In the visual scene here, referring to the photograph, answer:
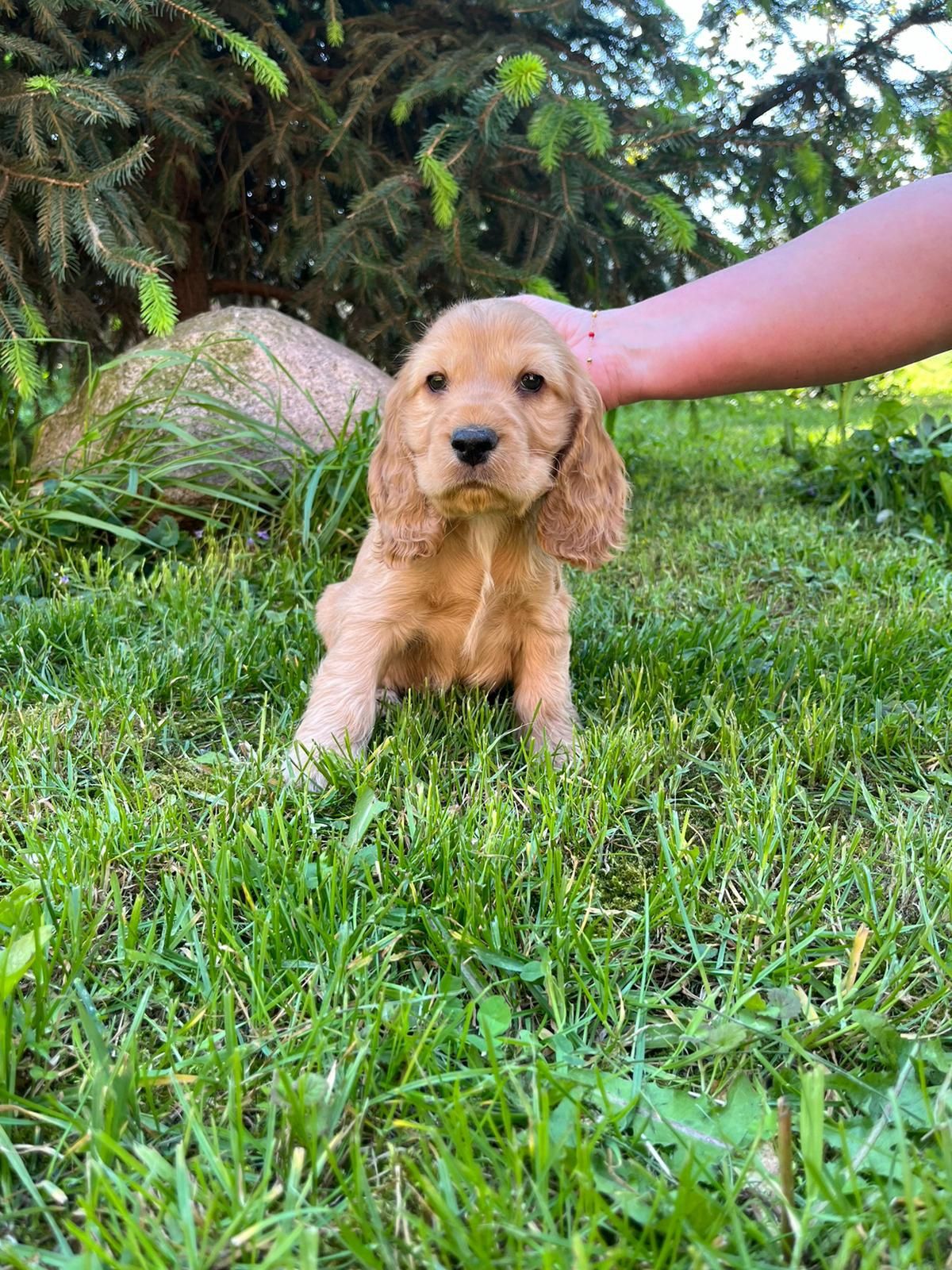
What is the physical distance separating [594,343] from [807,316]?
2.15 feet

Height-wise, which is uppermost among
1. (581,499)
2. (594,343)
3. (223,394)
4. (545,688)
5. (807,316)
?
(807,316)

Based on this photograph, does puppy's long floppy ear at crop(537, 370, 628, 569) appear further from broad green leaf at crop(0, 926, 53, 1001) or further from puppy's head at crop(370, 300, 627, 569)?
broad green leaf at crop(0, 926, 53, 1001)

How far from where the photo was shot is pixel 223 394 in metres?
3.94

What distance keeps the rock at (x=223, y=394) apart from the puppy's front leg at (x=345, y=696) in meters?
1.67

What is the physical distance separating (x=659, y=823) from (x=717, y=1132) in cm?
69

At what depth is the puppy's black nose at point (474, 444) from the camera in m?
1.99

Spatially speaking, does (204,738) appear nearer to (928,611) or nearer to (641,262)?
(928,611)

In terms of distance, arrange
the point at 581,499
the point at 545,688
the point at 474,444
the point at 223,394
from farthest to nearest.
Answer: the point at 223,394, the point at 581,499, the point at 545,688, the point at 474,444

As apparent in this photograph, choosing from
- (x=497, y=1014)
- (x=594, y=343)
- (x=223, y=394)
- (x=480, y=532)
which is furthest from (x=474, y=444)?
(x=223, y=394)

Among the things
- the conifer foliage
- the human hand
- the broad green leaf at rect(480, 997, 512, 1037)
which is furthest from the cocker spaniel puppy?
the conifer foliage

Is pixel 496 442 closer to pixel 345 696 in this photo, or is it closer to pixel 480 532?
pixel 480 532

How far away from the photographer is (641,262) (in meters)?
4.78

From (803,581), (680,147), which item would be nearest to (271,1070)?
(803,581)

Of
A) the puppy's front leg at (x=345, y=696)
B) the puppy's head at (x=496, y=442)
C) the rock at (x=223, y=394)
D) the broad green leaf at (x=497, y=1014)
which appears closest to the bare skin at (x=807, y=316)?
the puppy's head at (x=496, y=442)
